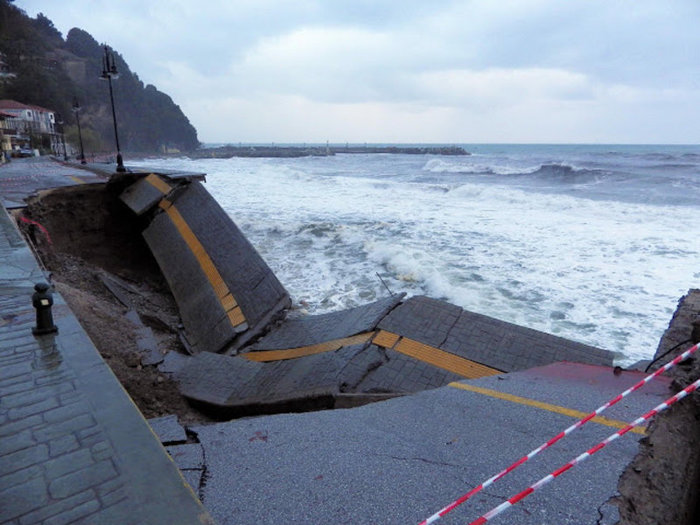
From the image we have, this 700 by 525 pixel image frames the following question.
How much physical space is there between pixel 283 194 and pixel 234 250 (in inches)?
666

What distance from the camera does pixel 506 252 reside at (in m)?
13.4

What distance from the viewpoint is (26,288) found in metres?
5.46

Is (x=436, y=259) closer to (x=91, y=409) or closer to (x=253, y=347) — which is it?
(x=253, y=347)

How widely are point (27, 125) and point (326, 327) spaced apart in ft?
231

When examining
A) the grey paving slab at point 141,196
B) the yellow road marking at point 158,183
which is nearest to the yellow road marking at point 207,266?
the grey paving slab at point 141,196

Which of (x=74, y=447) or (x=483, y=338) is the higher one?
(x=74, y=447)

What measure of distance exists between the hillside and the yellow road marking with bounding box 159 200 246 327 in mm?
61673

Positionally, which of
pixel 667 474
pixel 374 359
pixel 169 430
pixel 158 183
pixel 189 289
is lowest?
pixel 189 289

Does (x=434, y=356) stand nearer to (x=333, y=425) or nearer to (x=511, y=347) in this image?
(x=511, y=347)

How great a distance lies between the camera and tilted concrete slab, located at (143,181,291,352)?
8344mm

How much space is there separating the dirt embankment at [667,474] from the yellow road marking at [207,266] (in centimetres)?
672

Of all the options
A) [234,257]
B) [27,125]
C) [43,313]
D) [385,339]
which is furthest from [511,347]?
[27,125]

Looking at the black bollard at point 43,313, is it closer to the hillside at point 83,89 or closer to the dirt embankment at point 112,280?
the dirt embankment at point 112,280

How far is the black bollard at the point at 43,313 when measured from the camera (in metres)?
3.99
